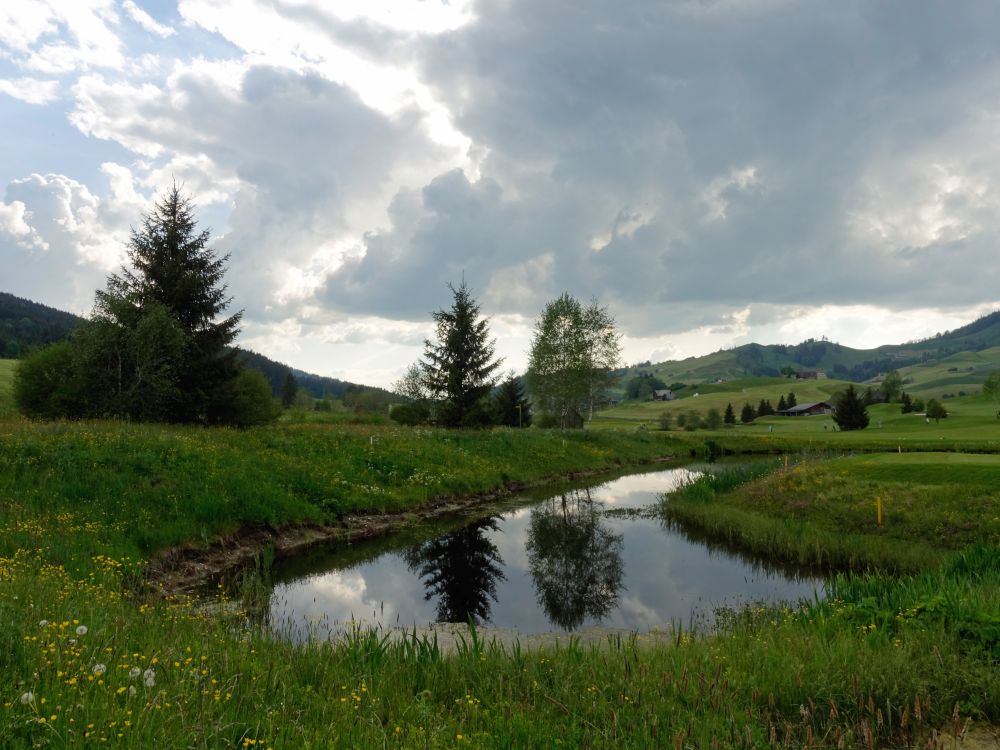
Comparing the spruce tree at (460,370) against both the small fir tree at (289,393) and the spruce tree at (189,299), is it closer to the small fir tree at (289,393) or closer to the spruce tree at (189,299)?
the spruce tree at (189,299)

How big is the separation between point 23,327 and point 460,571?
181 m

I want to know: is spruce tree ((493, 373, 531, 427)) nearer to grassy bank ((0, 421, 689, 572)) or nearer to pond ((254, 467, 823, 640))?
grassy bank ((0, 421, 689, 572))

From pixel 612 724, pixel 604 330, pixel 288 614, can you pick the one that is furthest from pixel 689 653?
pixel 604 330

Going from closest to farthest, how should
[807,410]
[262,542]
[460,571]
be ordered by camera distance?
[460,571] < [262,542] < [807,410]

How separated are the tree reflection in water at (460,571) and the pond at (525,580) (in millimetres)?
37

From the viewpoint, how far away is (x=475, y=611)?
14062mm

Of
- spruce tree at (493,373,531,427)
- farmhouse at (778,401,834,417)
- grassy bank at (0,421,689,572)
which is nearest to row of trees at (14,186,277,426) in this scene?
grassy bank at (0,421,689,572)

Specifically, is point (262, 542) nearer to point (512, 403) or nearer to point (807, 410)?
point (512, 403)

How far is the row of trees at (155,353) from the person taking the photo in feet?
94.1

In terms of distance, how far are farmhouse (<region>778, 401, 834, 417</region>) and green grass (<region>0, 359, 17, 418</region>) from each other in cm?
13186

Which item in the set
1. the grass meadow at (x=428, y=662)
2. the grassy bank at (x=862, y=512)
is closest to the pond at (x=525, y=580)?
the grassy bank at (x=862, y=512)

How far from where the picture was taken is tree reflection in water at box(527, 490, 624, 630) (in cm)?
1426

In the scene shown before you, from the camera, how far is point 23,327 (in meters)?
150

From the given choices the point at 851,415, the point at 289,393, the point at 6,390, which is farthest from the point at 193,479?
the point at 289,393
